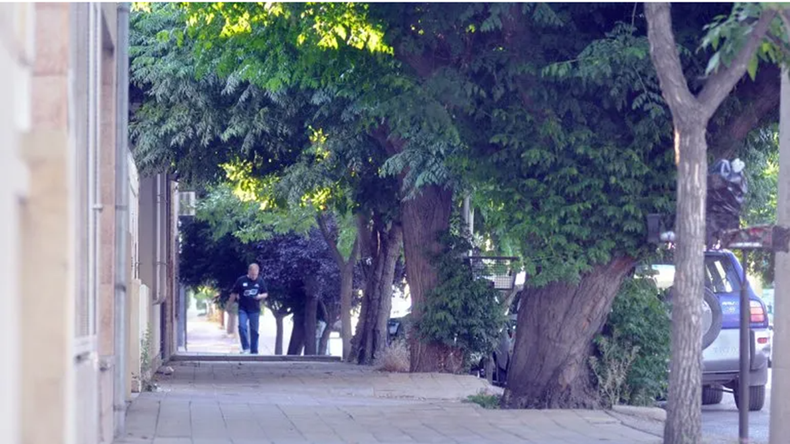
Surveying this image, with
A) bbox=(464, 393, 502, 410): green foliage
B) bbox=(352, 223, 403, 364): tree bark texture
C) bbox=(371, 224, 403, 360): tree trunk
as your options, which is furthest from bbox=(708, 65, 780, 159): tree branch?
bbox=(371, 224, 403, 360): tree trunk

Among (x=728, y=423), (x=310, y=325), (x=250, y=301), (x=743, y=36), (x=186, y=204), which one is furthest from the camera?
(x=310, y=325)

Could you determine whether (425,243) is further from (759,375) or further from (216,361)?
(216,361)

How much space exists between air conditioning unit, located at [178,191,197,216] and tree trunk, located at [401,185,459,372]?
11.8 m

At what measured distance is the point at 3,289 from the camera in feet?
13.9

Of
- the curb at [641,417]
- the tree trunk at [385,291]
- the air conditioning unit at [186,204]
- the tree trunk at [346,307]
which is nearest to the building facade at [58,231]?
the curb at [641,417]

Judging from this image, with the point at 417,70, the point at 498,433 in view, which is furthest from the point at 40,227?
the point at 417,70

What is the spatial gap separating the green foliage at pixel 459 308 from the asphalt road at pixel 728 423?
3.56 m

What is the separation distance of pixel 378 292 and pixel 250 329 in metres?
3.35

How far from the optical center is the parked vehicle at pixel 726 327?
44.7ft

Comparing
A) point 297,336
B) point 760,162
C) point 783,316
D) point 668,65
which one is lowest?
point 297,336

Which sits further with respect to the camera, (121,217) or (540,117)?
(540,117)

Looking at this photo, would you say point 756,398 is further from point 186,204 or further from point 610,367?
point 186,204

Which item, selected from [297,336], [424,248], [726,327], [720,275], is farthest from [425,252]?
A: [297,336]

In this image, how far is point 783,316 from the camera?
9.52 m
